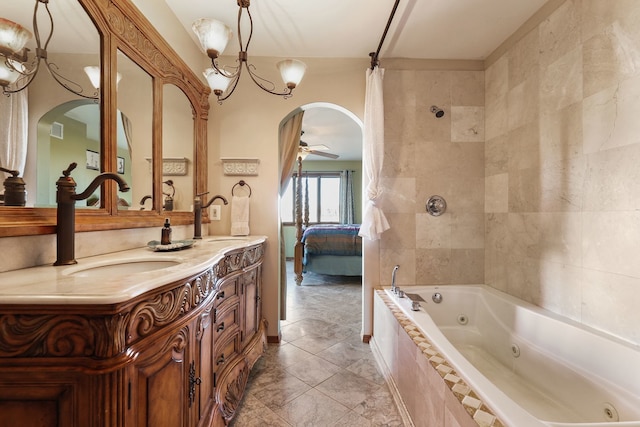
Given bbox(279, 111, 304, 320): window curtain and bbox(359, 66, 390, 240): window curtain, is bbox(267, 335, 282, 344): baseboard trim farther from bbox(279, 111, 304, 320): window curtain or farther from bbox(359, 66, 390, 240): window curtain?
bbox(359, 66, 390, 240): window curtain

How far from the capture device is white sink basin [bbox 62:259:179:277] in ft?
2.86

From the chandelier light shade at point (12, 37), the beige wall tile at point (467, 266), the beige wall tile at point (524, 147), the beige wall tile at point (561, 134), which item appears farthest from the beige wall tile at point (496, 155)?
the chandelier light shade at point (12, 37)

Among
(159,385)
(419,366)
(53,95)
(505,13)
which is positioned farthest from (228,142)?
(505,13)

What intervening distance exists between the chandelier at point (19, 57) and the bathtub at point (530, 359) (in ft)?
6.08

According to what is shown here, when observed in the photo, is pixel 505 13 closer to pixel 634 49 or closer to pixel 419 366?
pixel 634 49

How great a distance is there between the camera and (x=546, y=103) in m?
1.57

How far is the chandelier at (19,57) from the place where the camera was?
0.77 meters

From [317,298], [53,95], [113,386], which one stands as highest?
[53,95]

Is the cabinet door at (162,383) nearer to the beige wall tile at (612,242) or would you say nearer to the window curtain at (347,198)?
the beige wall tile at (612,242)

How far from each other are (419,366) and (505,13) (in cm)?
228

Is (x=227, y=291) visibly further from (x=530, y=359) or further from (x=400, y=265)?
(x=530, y=359)

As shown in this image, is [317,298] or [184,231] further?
[317,298]

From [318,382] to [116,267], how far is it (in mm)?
1384

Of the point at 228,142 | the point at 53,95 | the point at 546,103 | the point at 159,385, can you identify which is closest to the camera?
the point at 159,385
